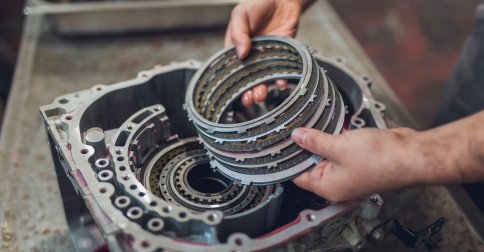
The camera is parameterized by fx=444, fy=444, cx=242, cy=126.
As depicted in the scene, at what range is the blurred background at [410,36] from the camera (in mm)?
4766

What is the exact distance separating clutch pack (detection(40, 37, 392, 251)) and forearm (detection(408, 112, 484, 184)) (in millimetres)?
285

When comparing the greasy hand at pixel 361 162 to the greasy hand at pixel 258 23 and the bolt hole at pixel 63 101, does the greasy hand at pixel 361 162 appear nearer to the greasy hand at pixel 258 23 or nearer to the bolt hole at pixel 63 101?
the greasy hand at pixel 258 23

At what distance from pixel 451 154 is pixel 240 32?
1.19 meters

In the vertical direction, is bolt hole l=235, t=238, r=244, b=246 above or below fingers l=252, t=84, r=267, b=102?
below

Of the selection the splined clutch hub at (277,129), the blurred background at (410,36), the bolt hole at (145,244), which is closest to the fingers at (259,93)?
the splined clutch hub at (277,129)

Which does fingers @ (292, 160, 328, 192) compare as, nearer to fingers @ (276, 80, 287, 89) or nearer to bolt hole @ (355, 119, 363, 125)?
bolt hole @ (355, 119, 363, 125)

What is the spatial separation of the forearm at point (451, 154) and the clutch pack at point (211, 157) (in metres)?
0.29

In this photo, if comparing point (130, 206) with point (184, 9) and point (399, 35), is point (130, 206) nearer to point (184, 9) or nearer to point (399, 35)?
point (184, 9)

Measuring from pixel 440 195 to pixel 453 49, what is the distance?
131 inches

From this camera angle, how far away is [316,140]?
1.63 metres

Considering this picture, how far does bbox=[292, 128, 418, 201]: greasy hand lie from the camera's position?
148cm

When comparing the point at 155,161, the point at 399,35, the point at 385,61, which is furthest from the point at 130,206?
the point at 399,35

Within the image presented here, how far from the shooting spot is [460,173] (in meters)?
1.43

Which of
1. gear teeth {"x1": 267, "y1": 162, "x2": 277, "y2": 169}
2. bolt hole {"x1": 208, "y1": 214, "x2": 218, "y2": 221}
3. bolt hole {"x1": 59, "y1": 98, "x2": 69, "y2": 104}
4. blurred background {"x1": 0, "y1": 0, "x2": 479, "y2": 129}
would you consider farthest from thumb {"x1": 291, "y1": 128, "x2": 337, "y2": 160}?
blurred background {"x1": 0, "y1": 0, "x2": 479, "y2": 129}
